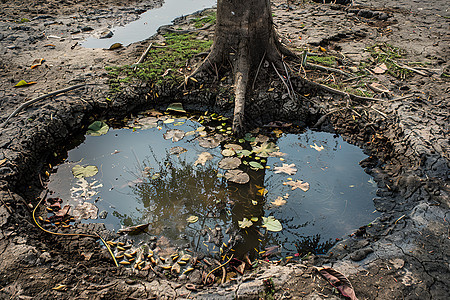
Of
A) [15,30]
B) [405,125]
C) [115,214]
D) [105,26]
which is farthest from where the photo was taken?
[105,26]

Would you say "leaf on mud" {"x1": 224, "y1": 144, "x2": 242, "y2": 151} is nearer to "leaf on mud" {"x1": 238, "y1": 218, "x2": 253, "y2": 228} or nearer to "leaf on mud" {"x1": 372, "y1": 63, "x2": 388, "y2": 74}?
"leaf on mud" {"x1": 238, "y1": 218, "x2": 253, "y2": 228}

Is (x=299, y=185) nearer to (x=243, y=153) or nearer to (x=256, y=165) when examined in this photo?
(x=256, y=165)

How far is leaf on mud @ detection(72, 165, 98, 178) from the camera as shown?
361 centimetres

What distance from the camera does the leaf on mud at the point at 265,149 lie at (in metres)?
3.90

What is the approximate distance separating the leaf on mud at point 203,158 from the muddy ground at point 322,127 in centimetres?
135

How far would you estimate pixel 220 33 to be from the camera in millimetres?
4520

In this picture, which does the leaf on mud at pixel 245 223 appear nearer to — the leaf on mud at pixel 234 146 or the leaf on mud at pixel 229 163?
the leaf on mud at pixel 229 163

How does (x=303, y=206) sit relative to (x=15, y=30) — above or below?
below

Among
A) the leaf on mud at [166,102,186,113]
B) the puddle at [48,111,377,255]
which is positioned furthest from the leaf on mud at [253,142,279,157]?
the leaf on mud at [166,102,186,113]

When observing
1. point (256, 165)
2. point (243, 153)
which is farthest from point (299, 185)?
point (243, 153)

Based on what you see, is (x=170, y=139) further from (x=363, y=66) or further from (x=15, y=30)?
(x=15, y=30)

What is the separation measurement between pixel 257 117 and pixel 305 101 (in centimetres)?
72

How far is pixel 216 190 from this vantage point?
347 centimetres

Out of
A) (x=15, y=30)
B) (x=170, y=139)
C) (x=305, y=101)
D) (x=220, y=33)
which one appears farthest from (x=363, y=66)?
(x=15, y=30)
